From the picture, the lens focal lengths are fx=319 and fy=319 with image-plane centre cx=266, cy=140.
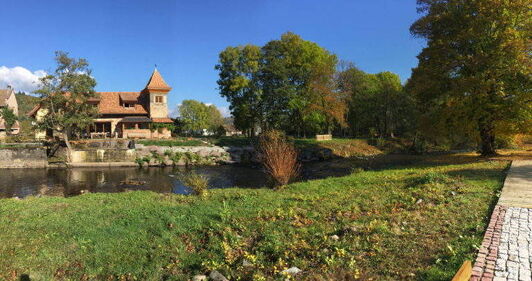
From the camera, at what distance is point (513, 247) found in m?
5.89

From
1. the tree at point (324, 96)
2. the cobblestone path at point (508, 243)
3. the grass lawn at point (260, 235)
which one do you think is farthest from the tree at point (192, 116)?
the cobblestone path at point (508, 243)

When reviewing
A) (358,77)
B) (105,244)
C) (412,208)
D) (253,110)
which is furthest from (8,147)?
(358,77)

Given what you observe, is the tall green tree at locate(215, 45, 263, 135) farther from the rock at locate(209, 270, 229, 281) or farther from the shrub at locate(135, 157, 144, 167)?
the rock at locate(209, 270, 229, 281)

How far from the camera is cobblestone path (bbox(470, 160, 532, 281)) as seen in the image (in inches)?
198

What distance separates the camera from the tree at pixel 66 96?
33406 millimetres

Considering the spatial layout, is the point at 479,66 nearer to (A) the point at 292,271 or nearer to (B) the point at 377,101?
(A) the point at 292,271

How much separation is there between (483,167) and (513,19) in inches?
325

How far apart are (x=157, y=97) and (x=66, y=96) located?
12877 millimetres

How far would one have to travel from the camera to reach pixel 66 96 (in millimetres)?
35906

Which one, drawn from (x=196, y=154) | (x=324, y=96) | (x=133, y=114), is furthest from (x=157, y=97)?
(x=324, y=96)

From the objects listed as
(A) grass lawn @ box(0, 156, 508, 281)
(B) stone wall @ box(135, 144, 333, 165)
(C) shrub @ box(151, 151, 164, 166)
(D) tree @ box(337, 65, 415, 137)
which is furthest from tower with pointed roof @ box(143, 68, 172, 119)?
(A) grass lawn @ box(0, 156, 508, 281)

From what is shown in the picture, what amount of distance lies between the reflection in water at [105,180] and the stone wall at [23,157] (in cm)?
191

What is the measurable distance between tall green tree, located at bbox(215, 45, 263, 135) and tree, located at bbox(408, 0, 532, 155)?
23642 mm

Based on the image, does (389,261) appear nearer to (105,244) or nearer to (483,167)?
(105,244)
